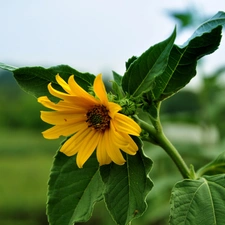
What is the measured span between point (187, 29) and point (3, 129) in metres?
8.28

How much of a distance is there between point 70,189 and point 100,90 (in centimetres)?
13

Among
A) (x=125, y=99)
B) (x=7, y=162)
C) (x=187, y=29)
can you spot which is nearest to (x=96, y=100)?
(x=125, y=99)

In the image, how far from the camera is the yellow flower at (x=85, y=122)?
0.47 metres

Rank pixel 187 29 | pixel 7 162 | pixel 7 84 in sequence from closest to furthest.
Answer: pixel 187 29 → pixel 7 162 → pixel 7 84

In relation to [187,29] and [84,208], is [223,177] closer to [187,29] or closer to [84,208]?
[84,208]

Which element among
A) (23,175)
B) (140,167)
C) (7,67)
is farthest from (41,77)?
(23,175)

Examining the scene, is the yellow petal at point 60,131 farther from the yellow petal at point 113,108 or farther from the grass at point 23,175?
the grass at point 23,175

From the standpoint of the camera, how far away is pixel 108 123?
520 mm

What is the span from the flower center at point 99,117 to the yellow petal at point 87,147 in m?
0.01

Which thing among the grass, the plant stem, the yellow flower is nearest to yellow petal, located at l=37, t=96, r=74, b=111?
the yellow flower

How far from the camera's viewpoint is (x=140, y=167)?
49cm

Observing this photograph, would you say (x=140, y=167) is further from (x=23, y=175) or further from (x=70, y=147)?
(x=23, y=175)

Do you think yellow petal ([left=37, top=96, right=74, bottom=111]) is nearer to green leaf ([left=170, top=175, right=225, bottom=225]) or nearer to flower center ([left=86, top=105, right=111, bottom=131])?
flower center ([left=86, top=105, right=111, bottom=131])

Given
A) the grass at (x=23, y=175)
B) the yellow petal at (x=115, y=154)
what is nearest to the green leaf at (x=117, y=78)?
the yellow petal at (x=115, y=154)
